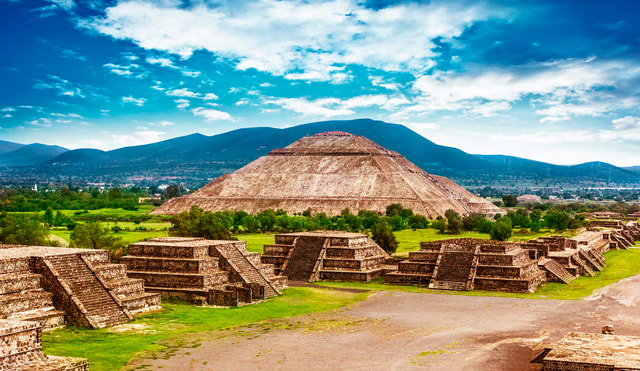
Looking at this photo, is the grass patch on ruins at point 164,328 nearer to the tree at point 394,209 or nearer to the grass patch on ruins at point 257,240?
the grass patch on ruins at point 257,240

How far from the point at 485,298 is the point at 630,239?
52.0 m

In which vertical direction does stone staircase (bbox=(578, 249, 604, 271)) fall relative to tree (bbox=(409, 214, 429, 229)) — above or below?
below

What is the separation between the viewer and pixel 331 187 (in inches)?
5576

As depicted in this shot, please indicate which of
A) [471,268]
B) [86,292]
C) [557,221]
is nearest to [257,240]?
[471,268]

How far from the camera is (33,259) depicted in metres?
30.7

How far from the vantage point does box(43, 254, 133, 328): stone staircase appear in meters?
29.3

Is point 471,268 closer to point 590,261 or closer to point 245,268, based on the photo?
point 245,268

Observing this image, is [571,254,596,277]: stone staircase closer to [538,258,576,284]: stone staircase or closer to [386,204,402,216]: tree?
[538,258,576,284]: stone staircase

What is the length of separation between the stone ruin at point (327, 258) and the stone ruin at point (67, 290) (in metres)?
17.6

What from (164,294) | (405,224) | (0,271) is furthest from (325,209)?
(0,271)

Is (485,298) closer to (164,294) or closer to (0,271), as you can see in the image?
(164,294)

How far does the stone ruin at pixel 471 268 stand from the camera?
4428cm

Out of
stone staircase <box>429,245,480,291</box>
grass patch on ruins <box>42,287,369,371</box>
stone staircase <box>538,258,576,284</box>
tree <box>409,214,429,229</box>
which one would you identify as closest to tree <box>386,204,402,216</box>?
tree <box>409,214,429,229</box>

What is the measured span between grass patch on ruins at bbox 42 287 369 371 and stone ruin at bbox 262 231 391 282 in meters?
6.81
